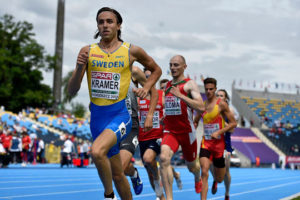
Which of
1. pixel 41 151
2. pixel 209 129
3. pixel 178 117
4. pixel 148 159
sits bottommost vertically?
pixel 41 151

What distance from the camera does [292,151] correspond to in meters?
47.8

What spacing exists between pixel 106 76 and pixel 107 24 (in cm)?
55

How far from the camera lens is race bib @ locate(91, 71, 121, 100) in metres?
5.27

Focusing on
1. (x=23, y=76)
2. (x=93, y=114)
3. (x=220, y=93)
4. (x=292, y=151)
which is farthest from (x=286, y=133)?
(x=93, y=114)

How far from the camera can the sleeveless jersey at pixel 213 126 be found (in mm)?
9492

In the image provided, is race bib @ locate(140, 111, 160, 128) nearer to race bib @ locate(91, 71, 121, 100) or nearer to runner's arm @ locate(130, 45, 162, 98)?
runner's arm @ locate(130, 45, 162, 98)

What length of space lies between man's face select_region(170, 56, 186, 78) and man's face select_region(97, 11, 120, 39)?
3.12m

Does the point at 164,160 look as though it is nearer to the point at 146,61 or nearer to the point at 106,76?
the point at 146,61

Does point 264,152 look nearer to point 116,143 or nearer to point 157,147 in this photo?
point 157,147

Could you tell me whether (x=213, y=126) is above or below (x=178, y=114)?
below

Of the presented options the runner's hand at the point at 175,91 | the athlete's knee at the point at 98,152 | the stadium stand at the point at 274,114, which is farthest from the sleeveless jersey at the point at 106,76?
the stadium stand at the point at 274,114

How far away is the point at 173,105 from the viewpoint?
27.0ft

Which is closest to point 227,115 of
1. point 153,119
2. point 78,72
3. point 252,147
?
point 153,119

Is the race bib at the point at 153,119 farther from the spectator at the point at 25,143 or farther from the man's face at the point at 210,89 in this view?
the spectator at the point at 25,143
